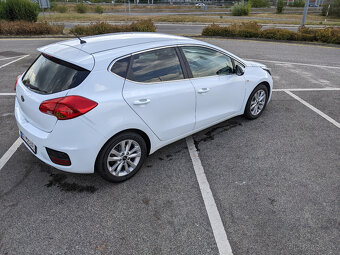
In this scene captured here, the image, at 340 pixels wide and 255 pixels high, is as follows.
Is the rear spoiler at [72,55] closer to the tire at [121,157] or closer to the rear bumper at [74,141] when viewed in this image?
the rear bumper at [74,141]

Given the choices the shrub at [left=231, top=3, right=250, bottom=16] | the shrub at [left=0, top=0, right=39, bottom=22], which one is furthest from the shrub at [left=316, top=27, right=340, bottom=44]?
the shrub at [left=231, top=3, right=250, bottom=16]

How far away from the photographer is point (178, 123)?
12.5 feet

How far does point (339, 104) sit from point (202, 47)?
400 centimetres

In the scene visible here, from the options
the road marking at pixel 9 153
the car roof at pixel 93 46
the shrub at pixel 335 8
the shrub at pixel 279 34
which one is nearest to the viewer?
the car roof at pixel 93 46

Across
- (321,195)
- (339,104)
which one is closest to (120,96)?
(321,195)

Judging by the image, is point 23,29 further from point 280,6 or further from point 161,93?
point 280,6

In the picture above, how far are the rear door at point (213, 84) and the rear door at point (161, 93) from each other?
0.19m

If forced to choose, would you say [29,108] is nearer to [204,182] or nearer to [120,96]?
[120,96]

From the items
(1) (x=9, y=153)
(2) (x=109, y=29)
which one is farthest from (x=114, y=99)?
(2) (x=109, y=29)

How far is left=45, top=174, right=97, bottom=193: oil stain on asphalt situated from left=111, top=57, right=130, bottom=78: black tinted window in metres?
1.47

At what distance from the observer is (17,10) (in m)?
19.1

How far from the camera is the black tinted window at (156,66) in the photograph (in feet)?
10.9

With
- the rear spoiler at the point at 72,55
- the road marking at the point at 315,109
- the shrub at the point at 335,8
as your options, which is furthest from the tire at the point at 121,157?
the shrub at the point at 335,8

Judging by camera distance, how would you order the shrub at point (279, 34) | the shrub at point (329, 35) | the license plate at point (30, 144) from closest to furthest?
the license plate at point (30, 144), the shrub at point (329, 35), the shrub at point (279, 34)
